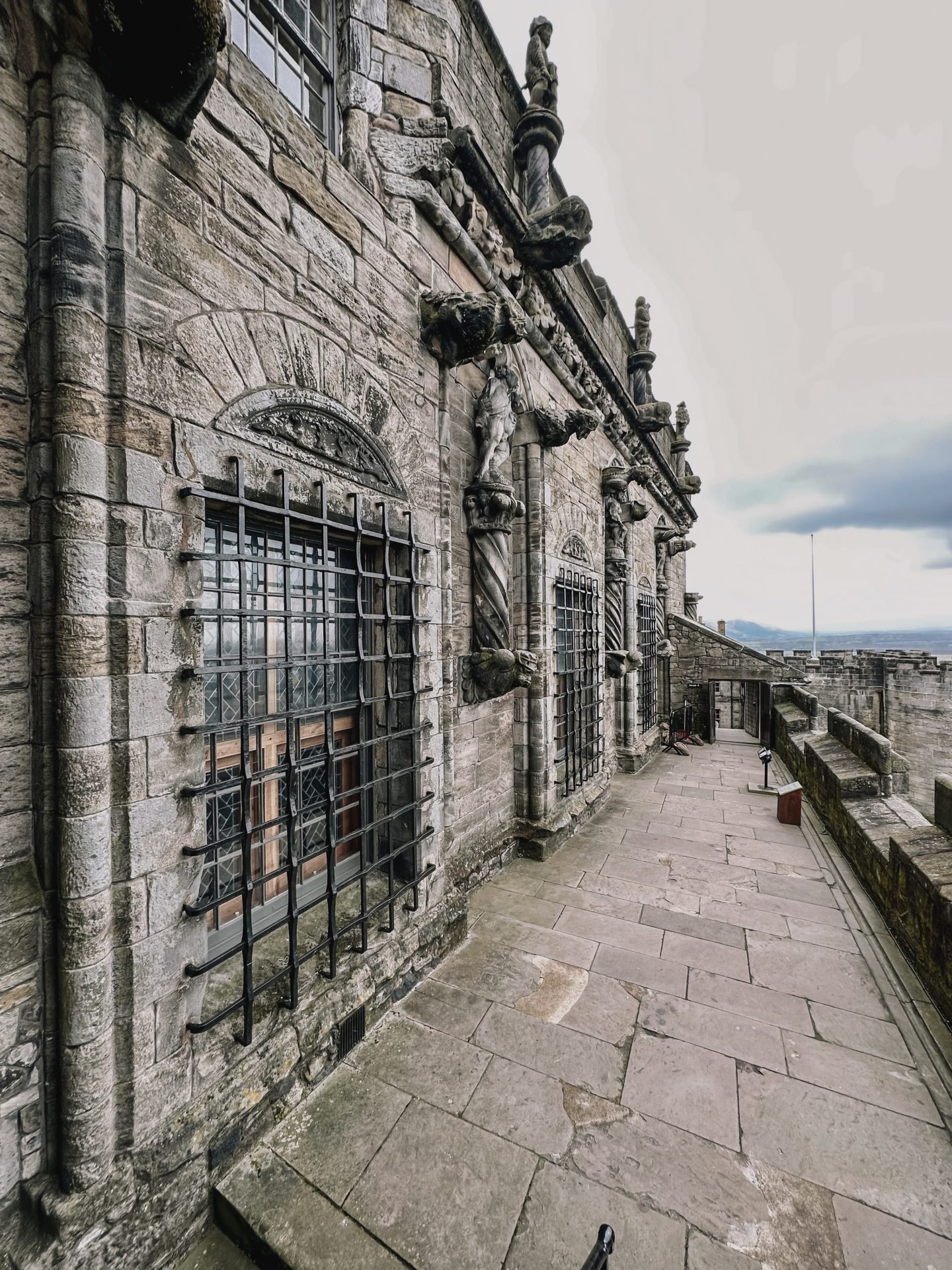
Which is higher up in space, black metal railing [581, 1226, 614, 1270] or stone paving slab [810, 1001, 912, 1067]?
black metal railing [581, 1226, 614, 1270]

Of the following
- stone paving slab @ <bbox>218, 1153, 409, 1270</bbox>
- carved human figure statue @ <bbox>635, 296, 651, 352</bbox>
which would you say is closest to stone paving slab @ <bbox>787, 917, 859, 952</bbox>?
stone paving slab @ <bbox>218, 1153, 409, 1270</bbox>

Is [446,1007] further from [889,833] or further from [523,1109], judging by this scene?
[889,833]

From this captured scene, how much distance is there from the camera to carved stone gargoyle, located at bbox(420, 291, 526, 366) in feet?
10.1

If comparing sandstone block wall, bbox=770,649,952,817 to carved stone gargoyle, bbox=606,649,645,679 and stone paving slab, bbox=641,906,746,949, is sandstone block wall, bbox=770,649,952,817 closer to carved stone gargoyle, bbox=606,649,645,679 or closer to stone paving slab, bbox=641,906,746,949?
carved stone gargoyle, bbox=606,649,645,679

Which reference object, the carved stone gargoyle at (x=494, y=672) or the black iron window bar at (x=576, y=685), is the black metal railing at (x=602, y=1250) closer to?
the carved stone gargoyle at (x=494, y=672)

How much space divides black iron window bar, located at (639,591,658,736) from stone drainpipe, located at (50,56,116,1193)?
329 inches

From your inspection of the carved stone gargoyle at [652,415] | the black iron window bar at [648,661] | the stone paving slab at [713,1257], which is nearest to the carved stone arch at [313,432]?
the stone paving slab at [713,1257]

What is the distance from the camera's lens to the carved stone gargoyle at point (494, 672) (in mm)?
3840

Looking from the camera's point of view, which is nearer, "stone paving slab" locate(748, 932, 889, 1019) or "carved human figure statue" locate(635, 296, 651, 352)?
"stone paving slab" locate(748, 932, 889, 1019)

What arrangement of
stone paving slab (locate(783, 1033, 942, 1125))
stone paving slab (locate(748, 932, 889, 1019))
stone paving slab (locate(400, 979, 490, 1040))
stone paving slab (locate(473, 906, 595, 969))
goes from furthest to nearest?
stone paving slab (locate(473, 906, 595, 969))
stone paving slab (locate(748, 932, 889, 1019))
stone paving slab (locate(400, 979, 490, 1040))
stone paving slab (locate(783, 1033, 942, 1125))

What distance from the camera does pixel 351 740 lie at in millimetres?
3113

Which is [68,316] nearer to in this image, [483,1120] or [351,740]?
[351,740]

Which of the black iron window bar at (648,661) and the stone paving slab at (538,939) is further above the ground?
the black iron window bar at (648,661)

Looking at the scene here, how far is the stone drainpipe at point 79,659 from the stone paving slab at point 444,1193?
3.08 ft
